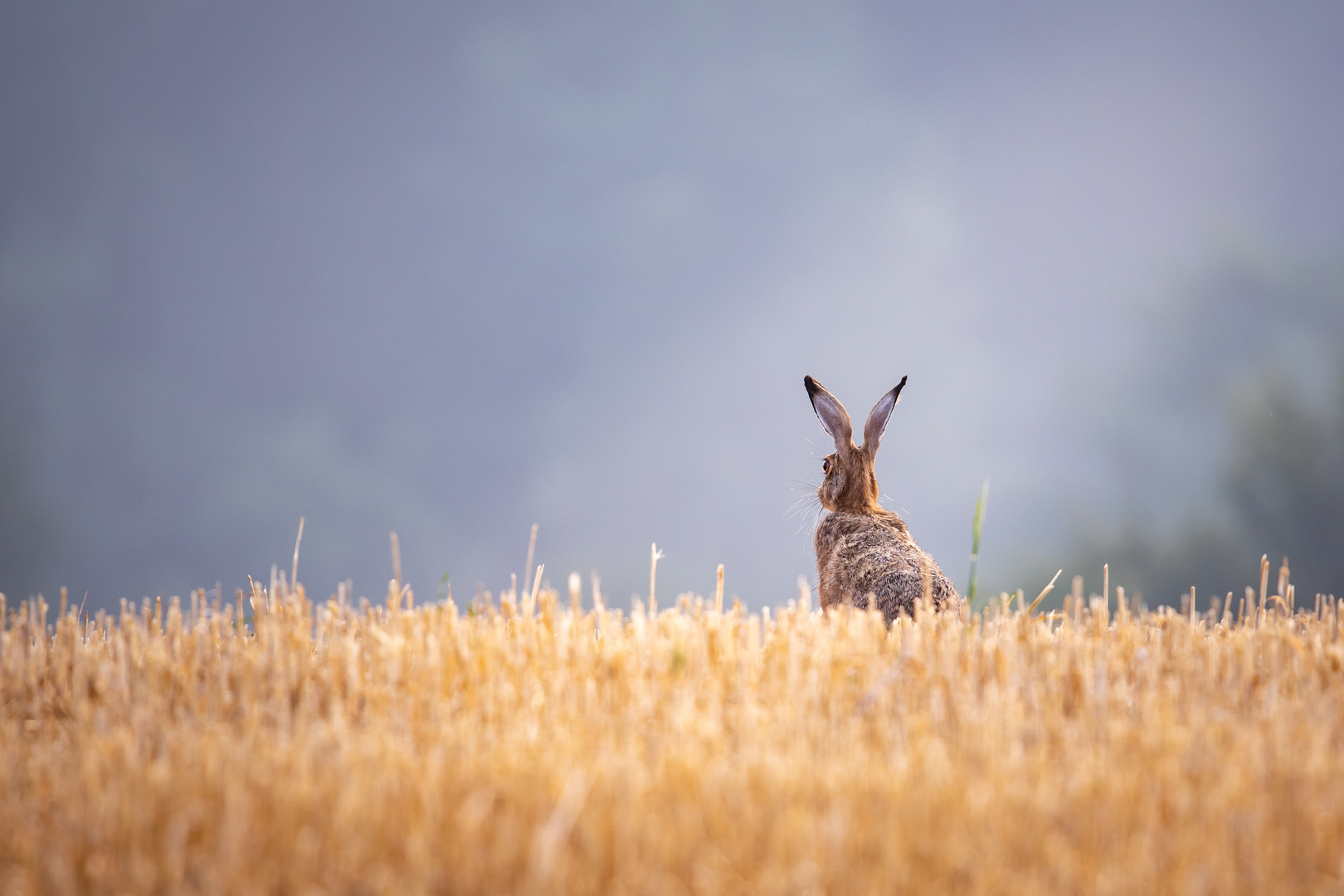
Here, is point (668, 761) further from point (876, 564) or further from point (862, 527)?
point (862, 527)

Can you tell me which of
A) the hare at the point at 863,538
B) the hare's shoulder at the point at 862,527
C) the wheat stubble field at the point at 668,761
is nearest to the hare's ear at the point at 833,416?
the hare at the point at 863,538

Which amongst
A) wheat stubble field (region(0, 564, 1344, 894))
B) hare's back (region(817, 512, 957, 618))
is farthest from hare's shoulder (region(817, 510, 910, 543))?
wheat stubble field (region(0, 564, 1344, 894))

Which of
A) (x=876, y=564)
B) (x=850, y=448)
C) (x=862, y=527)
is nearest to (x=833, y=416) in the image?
(x=850, y=448)

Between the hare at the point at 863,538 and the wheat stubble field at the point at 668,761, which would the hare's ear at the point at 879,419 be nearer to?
the hare at the point at 863,538

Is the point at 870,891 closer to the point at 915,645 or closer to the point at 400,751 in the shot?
the point at 400,751

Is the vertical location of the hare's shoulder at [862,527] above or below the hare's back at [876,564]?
above

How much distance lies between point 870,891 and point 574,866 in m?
0.79

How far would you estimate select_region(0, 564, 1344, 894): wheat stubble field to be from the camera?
256 cm

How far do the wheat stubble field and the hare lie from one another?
4.56 ft

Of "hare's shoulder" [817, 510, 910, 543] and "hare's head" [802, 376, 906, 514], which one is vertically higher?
"hare's head" [802, 376, 906, 514]

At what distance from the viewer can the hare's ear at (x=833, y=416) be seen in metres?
7.82

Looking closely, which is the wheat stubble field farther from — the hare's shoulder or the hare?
the hare's shoulder

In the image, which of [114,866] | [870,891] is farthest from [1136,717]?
[114,866]

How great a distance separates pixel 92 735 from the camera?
3.77 m
